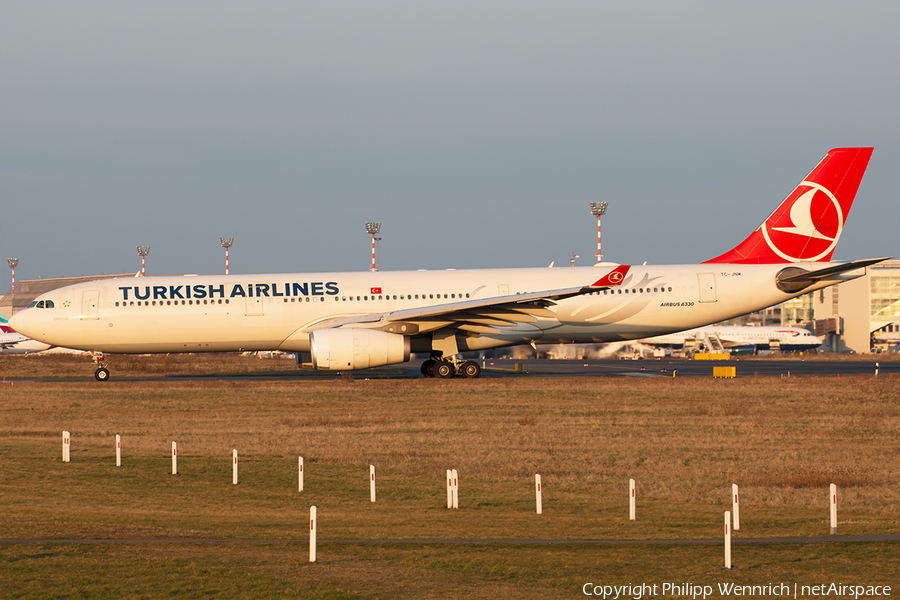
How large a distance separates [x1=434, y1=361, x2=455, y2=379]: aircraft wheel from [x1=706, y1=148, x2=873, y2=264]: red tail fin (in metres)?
12.4

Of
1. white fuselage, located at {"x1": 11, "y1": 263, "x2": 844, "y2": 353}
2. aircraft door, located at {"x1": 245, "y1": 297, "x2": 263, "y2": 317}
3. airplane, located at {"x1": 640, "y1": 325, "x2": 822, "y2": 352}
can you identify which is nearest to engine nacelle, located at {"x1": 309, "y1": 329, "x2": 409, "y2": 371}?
white fuselage, located at {"x1": 11, "y1": 263, "x2": 844, "y2": 353}

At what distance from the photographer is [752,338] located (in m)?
98.9

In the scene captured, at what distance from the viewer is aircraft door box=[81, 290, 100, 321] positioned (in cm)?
3394

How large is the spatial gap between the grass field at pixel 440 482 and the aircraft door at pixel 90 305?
2.85 meters

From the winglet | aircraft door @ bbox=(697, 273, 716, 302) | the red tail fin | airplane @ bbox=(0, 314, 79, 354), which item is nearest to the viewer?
the winglet

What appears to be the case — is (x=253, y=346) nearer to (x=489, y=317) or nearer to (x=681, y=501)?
(x=489, y=317)

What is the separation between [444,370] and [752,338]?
72.3 metres

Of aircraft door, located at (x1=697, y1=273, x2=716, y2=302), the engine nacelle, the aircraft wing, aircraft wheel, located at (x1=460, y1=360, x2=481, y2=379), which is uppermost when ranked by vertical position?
aircraft door, located at (x1=697, y1=273, x2=716, y2=302)

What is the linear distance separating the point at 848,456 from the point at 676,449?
3.41 m

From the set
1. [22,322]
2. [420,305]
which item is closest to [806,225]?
[420,305]

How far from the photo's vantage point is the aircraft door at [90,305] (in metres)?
33.9

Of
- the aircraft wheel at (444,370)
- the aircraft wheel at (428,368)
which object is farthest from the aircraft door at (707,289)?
the aircraft wheel at (428,368)

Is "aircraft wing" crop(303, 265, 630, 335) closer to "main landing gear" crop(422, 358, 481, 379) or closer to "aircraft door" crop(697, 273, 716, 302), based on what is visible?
"main landing gear" crop(422, 358, 481, 379)

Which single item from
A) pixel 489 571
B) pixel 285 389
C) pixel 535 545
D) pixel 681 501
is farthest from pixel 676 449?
pixel 285 389
